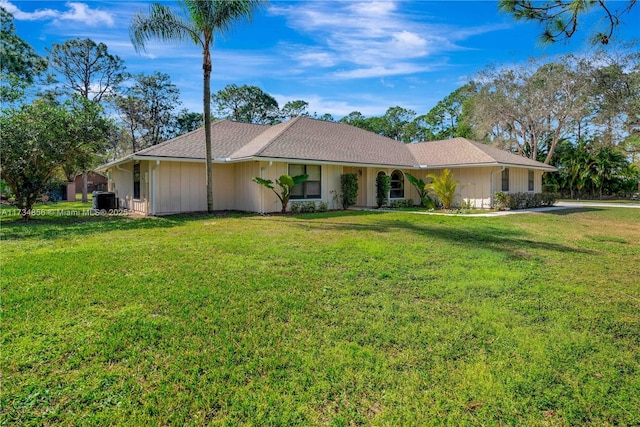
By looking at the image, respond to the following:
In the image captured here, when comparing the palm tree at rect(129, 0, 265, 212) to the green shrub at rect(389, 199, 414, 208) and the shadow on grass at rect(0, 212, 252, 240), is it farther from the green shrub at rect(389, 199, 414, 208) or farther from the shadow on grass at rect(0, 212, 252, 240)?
the green shrub at rect(389, 199, 414, 208)

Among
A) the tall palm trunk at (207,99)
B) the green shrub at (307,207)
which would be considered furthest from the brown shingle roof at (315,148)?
the green shrub at (307,207)

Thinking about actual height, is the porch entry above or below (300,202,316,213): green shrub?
above

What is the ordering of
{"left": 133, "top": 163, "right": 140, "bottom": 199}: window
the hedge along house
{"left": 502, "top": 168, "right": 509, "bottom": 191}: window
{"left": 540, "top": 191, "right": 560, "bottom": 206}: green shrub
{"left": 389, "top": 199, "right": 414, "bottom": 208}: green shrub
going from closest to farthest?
1. the hedge along house
2. {"left": 133, "top": 163, "right": 140, "bottom": 199}: window
3. {"left": 389, "top": 199, "right": 414, "bottom": 208}: green shrub
4. {"left": 502, "top": 168, "right": 509, "bottom": 191}: window
5. {"left": 540, "top": 191, "right": 560, "bottom": 206}: green shrub

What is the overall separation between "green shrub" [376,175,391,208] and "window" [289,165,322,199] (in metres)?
4.17

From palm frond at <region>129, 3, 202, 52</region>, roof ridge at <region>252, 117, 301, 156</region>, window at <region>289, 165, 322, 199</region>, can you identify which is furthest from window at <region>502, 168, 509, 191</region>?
palm frond at <region>129, 3, 202, 52</region>

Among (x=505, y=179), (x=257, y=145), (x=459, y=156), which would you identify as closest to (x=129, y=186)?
(x=257, y=145)

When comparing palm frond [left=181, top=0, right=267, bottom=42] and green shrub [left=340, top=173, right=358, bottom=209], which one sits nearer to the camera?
palm frond [left=181, top=0, right=267, bottom=42]

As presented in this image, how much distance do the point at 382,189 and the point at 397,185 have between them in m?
2.05

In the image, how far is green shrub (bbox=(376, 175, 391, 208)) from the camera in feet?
63.4

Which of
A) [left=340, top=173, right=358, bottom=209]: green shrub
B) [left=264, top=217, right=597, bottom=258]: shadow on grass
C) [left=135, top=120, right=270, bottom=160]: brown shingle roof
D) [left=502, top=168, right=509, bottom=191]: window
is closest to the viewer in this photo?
[left=264, top=217, right=597, bottom=258]: shadow on grass

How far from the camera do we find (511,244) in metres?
8.55

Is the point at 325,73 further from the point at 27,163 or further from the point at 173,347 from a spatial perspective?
the point at 173,347

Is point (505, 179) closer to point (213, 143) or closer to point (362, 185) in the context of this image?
point (362, 185)

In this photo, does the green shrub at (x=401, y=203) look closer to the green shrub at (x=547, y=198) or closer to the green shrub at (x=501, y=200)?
the green shrub at (x=501, y=200)
